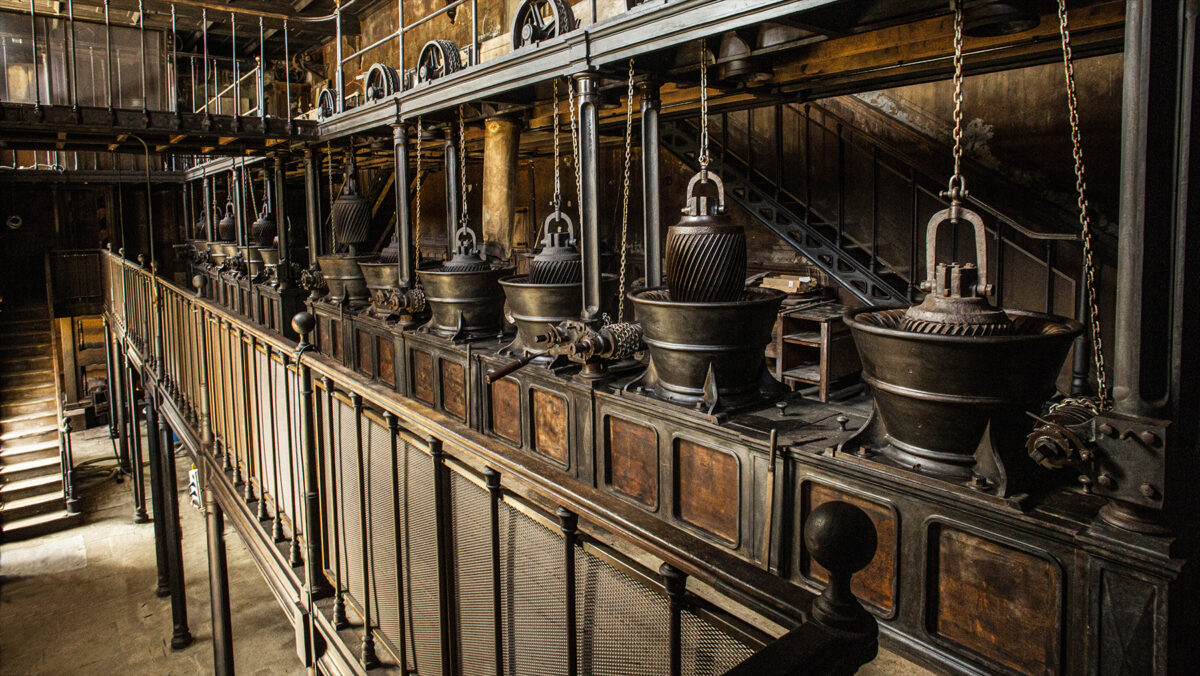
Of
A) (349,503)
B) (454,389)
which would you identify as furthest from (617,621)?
(454,389)

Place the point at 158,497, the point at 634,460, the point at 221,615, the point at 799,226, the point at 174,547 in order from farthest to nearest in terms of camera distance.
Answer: the point at 158,497, the point at 799,226, the point at 174,547, the point at 221,615, the point at 634,460

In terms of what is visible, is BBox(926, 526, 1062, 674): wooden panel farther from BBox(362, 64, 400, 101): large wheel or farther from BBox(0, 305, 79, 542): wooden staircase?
BBox(0, 305, 79, 542): wooden staircase

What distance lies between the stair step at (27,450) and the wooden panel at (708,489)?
564 inches

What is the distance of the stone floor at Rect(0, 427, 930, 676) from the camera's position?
26.2 ft

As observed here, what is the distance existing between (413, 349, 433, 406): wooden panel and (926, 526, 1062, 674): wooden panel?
4.65 m

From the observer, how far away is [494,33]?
12969 mm

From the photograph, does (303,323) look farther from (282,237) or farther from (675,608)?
(282,237)

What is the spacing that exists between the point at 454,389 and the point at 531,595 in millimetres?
4601

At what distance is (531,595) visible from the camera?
1.81 meters

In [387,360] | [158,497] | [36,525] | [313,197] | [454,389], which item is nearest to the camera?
[454,389]

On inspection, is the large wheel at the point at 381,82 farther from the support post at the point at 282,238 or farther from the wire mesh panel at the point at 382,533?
the wire mesh panel at the point at 382,533

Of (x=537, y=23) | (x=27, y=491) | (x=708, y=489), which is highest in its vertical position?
(x=537, y=23)

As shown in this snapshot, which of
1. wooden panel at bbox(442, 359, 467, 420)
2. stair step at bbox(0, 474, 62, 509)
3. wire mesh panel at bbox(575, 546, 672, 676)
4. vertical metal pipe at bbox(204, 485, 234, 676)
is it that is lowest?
stair step at bbox(0, 474, 62, 509)

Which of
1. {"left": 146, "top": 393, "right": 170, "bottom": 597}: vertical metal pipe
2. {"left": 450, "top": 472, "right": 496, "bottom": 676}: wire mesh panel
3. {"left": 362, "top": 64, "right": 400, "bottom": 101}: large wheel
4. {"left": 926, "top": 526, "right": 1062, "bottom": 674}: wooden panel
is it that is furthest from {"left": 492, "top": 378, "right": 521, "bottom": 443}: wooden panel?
{"left": 146, "top": 393, "right": 170, "bottom": 597}: vertical metal pipe
